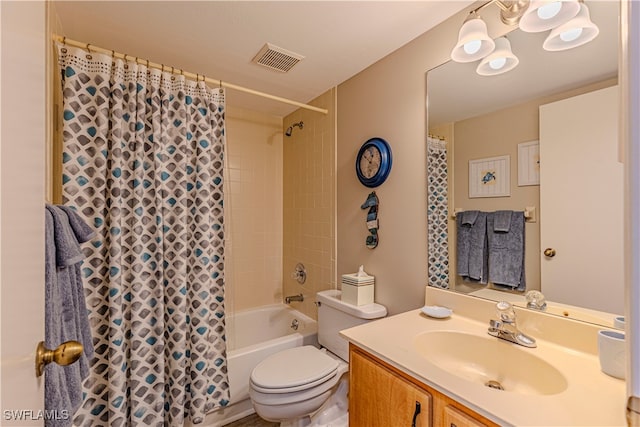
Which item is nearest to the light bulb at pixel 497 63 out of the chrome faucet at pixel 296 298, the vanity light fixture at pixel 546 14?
the vanity light fixture at pixel 546 14

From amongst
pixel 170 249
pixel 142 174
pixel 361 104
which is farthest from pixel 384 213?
pixel 142 174

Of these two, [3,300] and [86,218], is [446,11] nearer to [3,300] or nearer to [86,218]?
[3,300]

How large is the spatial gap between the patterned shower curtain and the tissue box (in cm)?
75

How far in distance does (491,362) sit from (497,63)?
1.20 metres

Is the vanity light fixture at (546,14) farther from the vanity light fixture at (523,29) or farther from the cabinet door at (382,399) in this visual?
the cabinet door at (382,399)

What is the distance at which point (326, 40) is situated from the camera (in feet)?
4.91

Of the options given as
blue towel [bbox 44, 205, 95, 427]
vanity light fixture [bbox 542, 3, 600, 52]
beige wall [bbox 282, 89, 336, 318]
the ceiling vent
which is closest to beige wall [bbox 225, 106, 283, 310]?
beige wall [bbox 282, 89, 336, 318]

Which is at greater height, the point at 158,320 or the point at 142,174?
the point at 142,174

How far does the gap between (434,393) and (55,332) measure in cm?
108

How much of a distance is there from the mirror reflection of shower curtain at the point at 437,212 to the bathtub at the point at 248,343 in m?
1.05

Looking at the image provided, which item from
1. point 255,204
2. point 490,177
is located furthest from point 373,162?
point 255,204

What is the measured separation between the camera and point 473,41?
112cm

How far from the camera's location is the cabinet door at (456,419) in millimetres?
679

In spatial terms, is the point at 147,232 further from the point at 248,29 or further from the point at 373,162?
the point at 373,162
